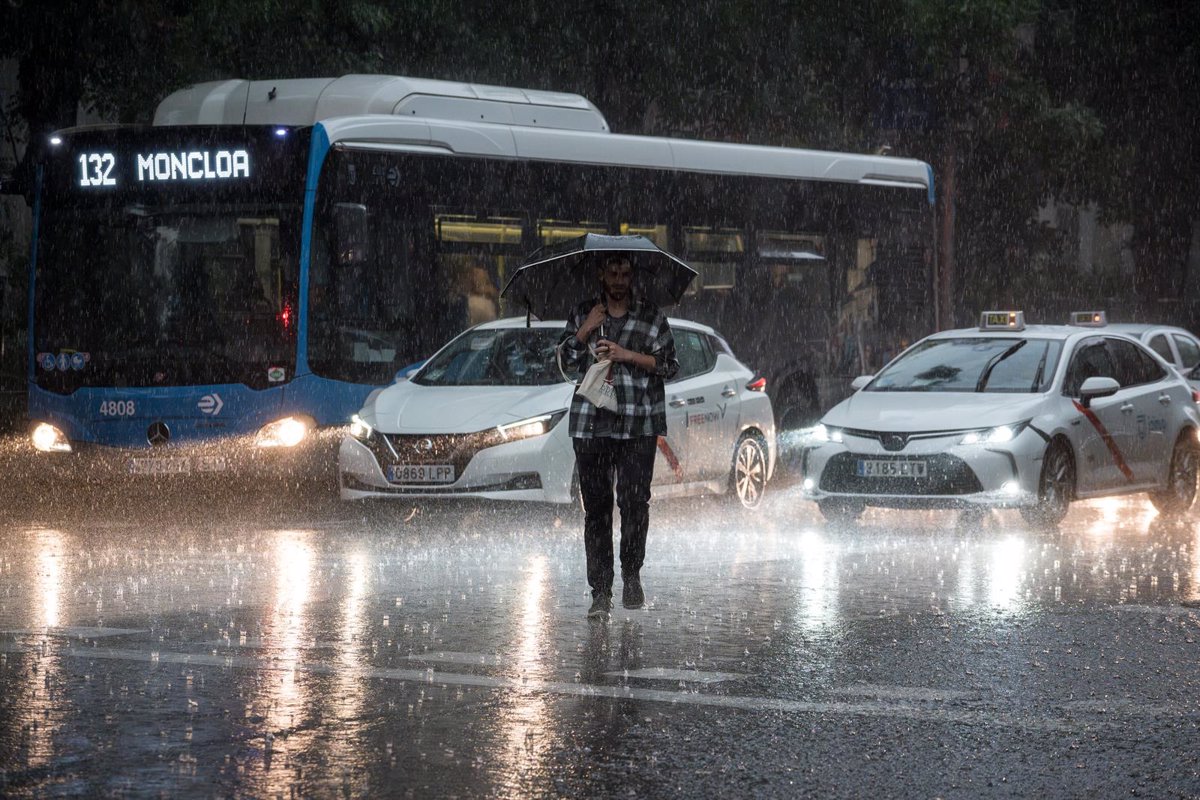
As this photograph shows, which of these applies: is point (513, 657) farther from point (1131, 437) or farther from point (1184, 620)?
point (1131, 437)

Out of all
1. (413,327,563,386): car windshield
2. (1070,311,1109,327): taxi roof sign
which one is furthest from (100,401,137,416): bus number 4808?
(1070,311,1109,327): taxi roof sign

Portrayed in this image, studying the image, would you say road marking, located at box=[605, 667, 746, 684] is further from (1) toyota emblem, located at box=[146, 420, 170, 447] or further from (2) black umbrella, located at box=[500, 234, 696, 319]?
(1) toyota emblem, located at box=[146, 420, 170, 447]

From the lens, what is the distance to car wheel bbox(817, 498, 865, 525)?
14352mm

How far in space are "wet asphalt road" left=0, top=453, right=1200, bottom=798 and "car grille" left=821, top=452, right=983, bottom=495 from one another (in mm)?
363

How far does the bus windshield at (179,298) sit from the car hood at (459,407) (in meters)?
1.45

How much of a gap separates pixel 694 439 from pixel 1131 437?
327 cm

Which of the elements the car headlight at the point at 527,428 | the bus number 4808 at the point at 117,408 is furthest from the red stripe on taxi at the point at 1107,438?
the bus number 4808 at the point at 117,408

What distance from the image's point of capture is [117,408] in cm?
1587

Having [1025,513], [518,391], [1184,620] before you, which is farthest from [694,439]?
[1184,620]

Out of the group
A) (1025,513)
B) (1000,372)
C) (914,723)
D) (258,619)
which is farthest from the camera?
(1000,372)

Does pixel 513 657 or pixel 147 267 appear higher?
pixel 147 267

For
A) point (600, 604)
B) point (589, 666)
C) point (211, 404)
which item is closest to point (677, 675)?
point (589, 666)

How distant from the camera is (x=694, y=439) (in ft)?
50.3

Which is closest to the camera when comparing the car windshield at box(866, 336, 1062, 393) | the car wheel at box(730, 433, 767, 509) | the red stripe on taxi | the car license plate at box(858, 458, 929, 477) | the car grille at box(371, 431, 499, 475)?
the car license plate at box(858, 458, 929, 477)
